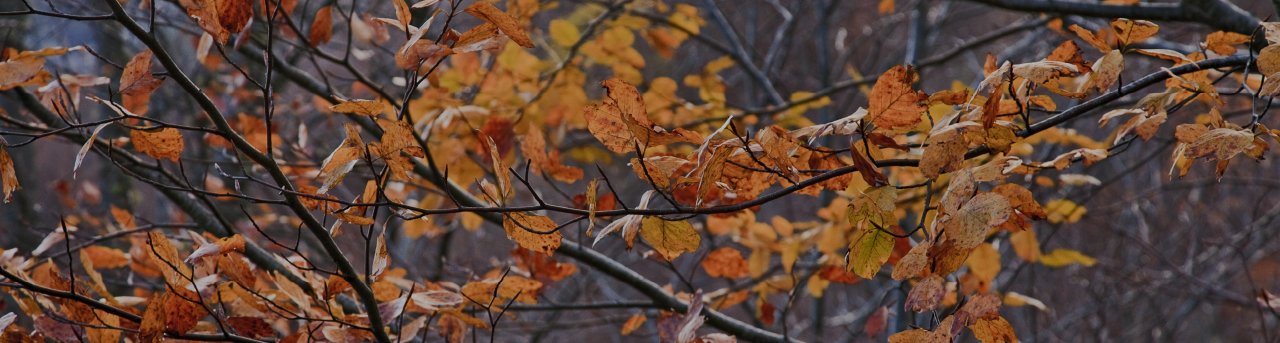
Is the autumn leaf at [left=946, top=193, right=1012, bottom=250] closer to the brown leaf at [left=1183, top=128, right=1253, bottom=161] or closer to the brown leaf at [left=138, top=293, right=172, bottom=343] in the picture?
the brown leaf at [left=1183, top=128, right=1253, bottom=161]

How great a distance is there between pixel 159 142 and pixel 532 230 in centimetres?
52

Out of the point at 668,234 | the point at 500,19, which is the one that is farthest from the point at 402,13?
the point at 668,234

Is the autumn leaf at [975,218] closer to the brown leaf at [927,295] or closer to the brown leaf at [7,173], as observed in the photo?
the brown leaf at [927,295]

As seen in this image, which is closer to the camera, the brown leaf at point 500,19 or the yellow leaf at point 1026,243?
the brown leaf at point 500,19

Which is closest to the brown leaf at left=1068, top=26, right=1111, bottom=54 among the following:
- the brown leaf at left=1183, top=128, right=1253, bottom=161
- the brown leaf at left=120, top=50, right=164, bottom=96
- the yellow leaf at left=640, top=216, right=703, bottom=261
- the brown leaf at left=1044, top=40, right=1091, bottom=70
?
the brown leaf at left=1044, top=40, right=1091, bottom=70

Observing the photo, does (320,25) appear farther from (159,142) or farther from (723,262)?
(723,262)

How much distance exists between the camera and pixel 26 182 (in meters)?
3.78

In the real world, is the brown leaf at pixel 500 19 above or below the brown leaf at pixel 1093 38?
above

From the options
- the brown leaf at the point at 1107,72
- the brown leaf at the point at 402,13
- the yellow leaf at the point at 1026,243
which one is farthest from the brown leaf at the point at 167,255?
the yellow leaf at the point at 1026,243

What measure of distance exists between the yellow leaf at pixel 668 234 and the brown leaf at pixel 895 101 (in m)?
0.24

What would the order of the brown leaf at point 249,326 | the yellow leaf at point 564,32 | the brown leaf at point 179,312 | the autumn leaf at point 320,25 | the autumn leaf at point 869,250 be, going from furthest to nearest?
the yellow leaf at point 564,32 < the autumn leaf at point 320,25 < the brown leaf at point 249,326 < the brown leaf at point 179,312 < the autumn leaf at point 869,250

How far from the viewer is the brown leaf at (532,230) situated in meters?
0.80

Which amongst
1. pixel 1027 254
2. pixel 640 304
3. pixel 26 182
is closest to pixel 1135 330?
pixel 1027 254

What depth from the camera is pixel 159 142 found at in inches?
35.7
